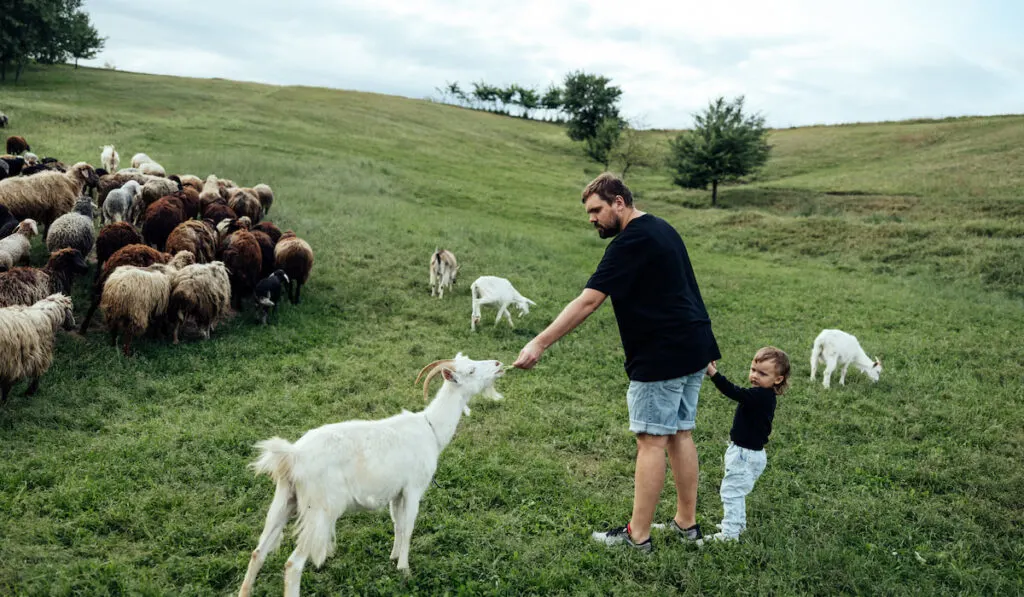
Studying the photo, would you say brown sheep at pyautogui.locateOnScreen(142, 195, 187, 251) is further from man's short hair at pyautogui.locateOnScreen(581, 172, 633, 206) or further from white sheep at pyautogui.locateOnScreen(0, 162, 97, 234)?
man's short hair at pyautogui.locateOnScreen(581, 172, 633, 206)

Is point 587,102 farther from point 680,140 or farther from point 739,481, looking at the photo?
point 739,481

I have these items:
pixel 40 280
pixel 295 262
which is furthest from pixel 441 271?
pixel 40 280

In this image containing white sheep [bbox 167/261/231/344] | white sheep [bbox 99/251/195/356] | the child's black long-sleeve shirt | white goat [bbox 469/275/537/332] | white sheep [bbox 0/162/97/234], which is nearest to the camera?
the child's black long-sleeve shirt

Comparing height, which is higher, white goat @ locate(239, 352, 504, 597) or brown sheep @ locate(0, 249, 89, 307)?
brown sheep @ locate(0, 249, 89, 307)

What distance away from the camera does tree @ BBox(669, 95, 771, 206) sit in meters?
35.9

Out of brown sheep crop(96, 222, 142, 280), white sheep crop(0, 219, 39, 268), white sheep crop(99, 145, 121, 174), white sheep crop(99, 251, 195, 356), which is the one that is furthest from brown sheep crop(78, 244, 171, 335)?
white sheep crop(99, 145, 121, 174)

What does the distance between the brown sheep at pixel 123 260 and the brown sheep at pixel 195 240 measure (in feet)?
2.78

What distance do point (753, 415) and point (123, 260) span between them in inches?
362

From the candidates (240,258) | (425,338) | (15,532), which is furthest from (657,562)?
(240,258)

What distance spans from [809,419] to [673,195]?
3113cm

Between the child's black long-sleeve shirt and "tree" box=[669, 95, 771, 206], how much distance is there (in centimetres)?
3239

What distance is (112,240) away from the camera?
33.1 feet

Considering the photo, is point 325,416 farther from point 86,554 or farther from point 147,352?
point 147,352

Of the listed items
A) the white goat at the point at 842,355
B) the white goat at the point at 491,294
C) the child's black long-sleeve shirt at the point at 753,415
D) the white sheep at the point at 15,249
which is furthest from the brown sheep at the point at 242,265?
the white goat at the point at 842,355
